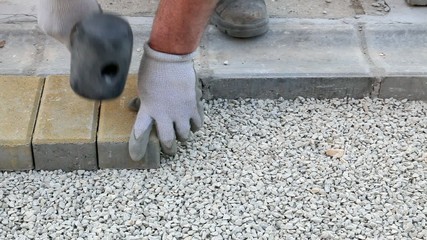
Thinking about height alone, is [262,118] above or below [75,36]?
below

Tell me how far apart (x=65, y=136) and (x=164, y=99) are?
28cm

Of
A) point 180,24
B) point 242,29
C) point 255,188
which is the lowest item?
point 255,188

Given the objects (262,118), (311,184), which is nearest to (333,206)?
(311,184)

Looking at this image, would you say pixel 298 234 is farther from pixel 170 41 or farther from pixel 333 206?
pixel 170 41

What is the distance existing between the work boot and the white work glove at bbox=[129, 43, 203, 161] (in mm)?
491

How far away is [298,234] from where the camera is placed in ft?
5.90

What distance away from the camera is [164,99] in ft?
6.29

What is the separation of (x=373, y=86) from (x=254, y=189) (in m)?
0.59

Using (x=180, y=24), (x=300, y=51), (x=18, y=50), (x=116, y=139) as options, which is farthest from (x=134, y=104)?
(x=300, y=51)

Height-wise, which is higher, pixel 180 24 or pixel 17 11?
pixel 180 24

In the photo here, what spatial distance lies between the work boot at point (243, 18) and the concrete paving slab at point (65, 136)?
57 cm

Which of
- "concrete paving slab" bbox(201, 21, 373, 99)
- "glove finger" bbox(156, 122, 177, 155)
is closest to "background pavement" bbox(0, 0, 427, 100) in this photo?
"concrete paving slab" bbox(201, 21, 373, 99)

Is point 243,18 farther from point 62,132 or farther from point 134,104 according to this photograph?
point 62,132

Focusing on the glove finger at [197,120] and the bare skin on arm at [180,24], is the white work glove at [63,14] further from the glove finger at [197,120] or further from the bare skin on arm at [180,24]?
the glove finger at [197,120]
